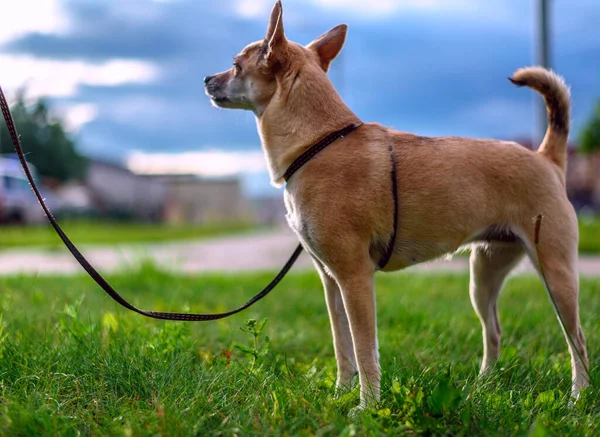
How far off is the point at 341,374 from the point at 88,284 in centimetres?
481

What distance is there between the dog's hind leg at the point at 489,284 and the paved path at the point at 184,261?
4181mm

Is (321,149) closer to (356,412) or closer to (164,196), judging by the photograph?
(356,412)

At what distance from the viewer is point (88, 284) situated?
7320 mm

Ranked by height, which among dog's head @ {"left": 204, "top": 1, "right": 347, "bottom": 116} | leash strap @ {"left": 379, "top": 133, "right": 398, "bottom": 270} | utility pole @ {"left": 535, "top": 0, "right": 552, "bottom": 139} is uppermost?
utility pole @ {"left": 535, "top": 0, "right": 552, "bottom": 139}

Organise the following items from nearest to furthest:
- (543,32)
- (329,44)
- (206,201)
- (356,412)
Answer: (356,412), (329,44), (543,32), (206,201)

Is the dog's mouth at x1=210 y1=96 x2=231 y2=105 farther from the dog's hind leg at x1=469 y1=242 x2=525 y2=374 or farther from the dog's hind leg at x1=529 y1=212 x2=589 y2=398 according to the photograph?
the dog's hind leg at x1=529 y1=212 x2=589 y2=398

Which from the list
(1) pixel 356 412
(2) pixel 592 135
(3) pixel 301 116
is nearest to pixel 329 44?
(3) pixel 301 116

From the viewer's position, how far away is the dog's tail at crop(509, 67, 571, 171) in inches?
141

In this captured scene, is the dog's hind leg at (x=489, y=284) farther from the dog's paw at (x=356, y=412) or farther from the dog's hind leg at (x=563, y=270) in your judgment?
the dog's paw at (x=356, y=412)

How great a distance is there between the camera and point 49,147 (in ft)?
120

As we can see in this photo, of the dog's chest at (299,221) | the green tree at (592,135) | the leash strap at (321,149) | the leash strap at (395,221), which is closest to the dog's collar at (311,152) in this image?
the leash strap at (321,149)

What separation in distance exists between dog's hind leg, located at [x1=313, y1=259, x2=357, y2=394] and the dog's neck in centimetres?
61

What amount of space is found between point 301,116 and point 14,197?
20285mm

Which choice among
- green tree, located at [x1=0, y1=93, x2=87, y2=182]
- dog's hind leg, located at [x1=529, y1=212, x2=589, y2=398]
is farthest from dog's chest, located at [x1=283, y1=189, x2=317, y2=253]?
green tree, located at [x1=0, y1=93, x2=87, y2=182]
